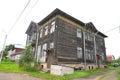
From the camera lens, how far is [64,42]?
1862 cm

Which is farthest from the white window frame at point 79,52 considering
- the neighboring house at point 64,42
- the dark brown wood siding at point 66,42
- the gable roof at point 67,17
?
the gable roof at point 67,17

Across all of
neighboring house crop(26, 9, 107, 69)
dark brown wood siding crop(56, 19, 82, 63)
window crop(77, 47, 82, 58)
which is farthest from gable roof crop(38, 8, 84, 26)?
window crop(77, 47, 82, 58)

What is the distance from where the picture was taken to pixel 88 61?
22.6 m

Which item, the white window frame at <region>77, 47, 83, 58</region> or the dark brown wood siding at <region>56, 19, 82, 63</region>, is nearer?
the dark brown wood siding at <region>56, 19, 82, 63</region>

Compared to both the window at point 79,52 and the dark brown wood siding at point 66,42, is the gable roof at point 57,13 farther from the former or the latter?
the window at point 79,52

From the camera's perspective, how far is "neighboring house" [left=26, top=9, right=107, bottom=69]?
18078 mm

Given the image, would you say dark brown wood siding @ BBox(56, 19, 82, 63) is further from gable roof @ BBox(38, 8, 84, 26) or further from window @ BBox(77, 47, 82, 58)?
gable roof @ BBox(38, 8, 84, 26)

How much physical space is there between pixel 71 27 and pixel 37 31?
740 centimetres

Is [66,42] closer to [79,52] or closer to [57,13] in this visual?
[79,52]

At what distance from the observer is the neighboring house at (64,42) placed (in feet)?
59.3

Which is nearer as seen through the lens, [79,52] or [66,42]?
[66,42]

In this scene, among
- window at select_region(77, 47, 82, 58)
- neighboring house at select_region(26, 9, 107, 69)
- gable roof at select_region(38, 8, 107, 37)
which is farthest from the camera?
window at select_region(77, 47, 82, 58)

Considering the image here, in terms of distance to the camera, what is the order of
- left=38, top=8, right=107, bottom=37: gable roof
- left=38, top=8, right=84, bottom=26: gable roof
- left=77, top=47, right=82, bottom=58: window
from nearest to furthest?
left=38, top=8, right=84, bottom=26: gable roof < left=38, top=8, right=107, bottom=37: gable roof < left=77, top=47, right=82, bottom=58: window

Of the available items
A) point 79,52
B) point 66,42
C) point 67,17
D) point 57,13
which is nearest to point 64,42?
point 66,42
